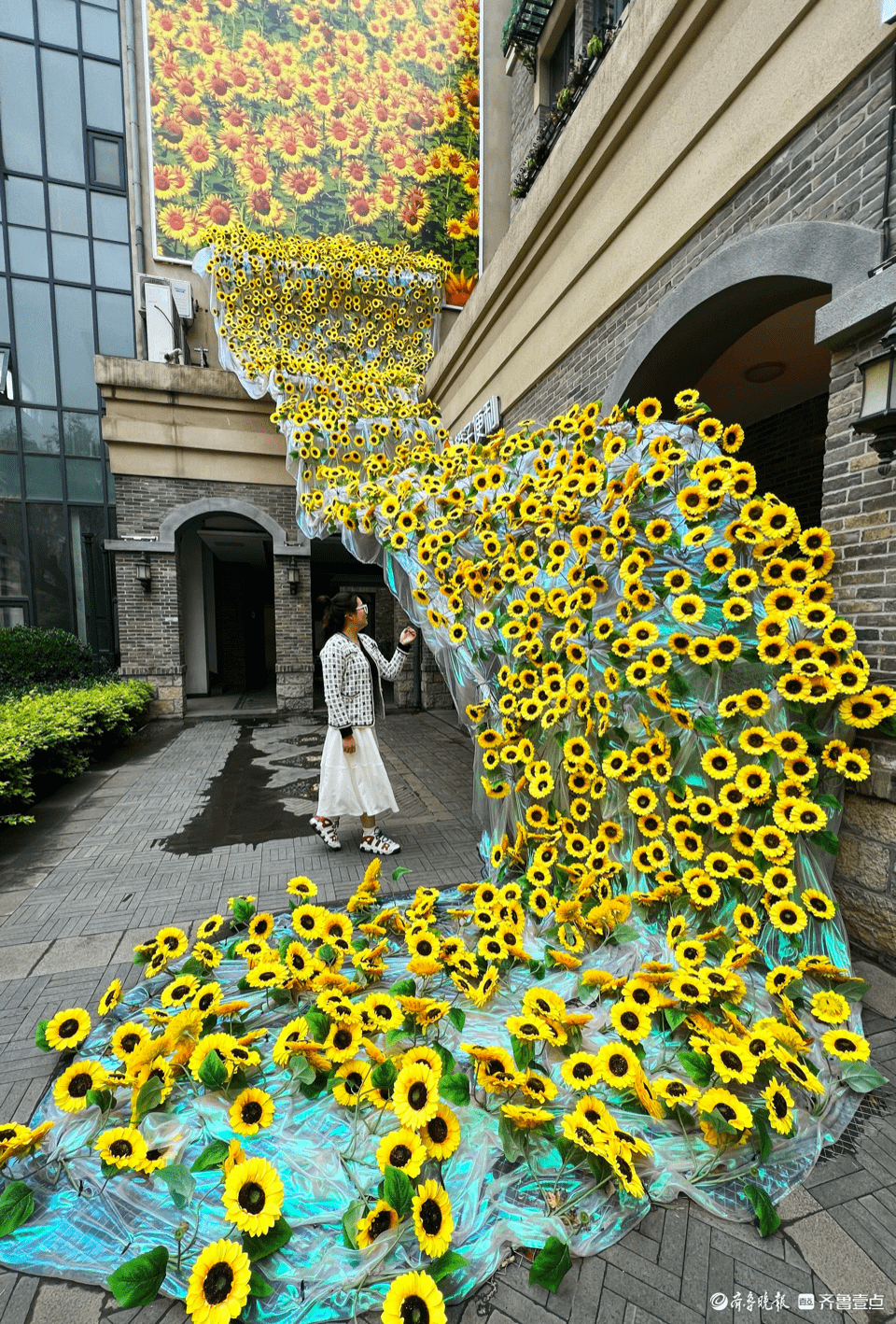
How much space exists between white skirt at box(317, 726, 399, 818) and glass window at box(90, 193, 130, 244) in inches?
613

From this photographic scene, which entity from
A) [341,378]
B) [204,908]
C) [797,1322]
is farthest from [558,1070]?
[341,378]

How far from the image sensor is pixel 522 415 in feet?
22.9

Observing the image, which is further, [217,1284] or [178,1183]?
[178,1183]

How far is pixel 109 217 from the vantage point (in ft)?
44.1

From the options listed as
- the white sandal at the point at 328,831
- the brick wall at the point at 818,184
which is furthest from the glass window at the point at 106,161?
the white sandal at the point at 328,831

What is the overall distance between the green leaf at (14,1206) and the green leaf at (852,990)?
2981 mm

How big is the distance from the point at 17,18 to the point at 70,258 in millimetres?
5109

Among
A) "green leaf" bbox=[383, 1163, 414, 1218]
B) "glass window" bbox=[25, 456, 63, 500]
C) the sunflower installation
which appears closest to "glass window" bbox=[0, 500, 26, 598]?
"glass window" bbox=[25, 456, 63, 500]

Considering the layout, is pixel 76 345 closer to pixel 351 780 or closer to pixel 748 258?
pixel 351 780

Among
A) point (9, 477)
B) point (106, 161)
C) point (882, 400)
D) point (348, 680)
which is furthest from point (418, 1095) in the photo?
point (106, 161)

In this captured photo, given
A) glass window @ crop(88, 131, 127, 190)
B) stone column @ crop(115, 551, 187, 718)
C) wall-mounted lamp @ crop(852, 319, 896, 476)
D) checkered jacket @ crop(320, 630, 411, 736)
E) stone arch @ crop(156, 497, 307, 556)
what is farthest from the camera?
glass window @ crop(88, 131, 127, 190)

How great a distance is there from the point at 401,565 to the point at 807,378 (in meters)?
4.93

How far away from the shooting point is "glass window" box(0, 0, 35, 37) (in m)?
12.7

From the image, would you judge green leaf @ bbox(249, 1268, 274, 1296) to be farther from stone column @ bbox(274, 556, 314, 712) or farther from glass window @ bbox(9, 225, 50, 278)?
glass window @ bbox(9, 225, 50, 278)
